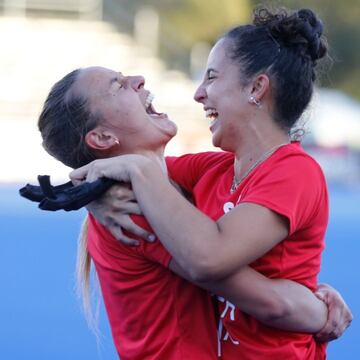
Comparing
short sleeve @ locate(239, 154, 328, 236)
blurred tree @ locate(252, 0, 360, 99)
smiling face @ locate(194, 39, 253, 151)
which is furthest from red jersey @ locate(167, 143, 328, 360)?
blurred tree @ locate(252, 0, 360, 99)

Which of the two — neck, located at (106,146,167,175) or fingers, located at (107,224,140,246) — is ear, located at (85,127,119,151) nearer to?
neck, located at (106,146,167,175)

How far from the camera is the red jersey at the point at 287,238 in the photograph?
1.72 metres

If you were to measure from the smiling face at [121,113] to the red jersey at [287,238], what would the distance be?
0.18m

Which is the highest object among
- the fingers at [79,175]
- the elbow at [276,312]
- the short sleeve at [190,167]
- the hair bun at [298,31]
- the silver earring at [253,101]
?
the hair bun at [298,31]

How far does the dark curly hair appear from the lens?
6.19 feet

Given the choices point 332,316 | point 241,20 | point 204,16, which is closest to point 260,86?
point 332,316

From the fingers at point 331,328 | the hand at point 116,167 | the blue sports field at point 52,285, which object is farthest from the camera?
the blue sports field at point 52,285

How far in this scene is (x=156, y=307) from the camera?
6.10 feet

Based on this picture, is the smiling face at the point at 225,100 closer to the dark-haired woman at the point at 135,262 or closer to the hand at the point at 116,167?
the dark-haired woman at the point at 135,262

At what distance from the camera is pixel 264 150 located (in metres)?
1.90

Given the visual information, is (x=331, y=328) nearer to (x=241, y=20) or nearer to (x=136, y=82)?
(x=136, y=82)

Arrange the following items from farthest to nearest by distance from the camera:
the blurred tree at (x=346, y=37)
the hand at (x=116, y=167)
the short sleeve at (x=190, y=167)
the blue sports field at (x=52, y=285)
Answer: the blurred tree at (x=346, y=37) < the blue sports field at (x=52, y=285) < the short sleeve at (x=190, y=167) < the hand at (x=116, y=167)

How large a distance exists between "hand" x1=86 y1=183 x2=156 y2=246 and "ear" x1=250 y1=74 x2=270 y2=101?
1.05ft

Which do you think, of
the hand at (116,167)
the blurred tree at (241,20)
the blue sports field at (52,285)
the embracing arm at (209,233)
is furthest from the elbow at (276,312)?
the blurred tree at (241,20)
